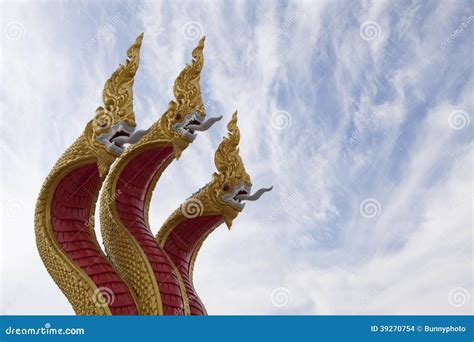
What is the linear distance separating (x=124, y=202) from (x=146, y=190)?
542 mm

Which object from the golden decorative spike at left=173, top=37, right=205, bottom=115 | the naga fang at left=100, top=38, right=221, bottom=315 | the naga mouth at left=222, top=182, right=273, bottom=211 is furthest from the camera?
the naga mouth at left=222, top=182, right=273, bottom=211

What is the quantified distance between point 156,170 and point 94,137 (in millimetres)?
1840

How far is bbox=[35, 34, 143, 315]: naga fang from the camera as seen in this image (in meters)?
9.52

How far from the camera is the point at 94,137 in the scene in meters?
9.62

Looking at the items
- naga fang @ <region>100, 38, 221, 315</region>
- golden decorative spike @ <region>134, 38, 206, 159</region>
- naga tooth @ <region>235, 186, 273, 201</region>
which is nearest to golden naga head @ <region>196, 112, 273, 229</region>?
naga tooth @ <region>235, 186, 273, 201</region>

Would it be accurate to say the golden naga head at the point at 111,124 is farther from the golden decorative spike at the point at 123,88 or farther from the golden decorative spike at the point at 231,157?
the golden decorative spike at the point at 231,157

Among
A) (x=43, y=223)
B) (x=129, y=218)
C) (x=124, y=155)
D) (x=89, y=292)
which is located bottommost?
(x=89, y=292)

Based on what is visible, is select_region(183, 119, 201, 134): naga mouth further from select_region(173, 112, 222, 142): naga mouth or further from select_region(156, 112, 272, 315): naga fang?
select_region(156, 112, 272, 315): naga fang

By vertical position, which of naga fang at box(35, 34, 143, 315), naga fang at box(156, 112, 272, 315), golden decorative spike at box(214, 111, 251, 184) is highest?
golden decorative spike at box(214, 111, 251, 184)

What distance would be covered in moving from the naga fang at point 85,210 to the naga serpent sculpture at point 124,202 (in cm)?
2

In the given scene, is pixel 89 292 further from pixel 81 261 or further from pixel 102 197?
pixel 102 197

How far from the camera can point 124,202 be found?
10914mm

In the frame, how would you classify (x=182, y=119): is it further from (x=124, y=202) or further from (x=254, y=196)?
(x=254, y=196)

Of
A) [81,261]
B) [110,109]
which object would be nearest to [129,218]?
[81,261]
